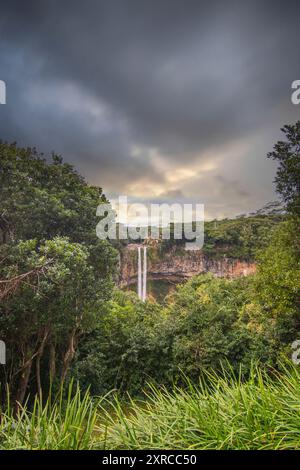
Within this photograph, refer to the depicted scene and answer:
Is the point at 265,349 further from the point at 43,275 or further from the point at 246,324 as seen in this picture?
the point at 43,275

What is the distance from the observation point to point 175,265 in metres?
38.6

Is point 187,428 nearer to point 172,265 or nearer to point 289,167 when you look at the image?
point 289,167

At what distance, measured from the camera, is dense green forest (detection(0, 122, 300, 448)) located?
83.4 inches

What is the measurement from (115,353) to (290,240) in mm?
7616

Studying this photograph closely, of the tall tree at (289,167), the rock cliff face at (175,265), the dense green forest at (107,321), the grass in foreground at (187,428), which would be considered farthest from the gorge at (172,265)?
the grass in foreground at (187,428)

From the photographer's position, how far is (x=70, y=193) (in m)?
9.24

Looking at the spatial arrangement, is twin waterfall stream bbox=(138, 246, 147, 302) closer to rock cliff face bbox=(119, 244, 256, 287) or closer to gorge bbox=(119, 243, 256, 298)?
gorge bbox=(119, 243, 256, 298)

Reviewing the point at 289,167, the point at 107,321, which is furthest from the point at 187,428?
→ the point at 107,321

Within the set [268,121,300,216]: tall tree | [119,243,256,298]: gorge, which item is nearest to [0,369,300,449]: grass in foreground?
[268,121,300,216]: tall tree

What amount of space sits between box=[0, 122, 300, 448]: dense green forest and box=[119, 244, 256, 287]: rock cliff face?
21.1 meters

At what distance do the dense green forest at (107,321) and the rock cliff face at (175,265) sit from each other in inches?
833

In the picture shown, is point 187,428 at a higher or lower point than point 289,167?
lower

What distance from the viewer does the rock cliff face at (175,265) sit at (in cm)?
3547

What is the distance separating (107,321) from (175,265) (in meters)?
26.3
